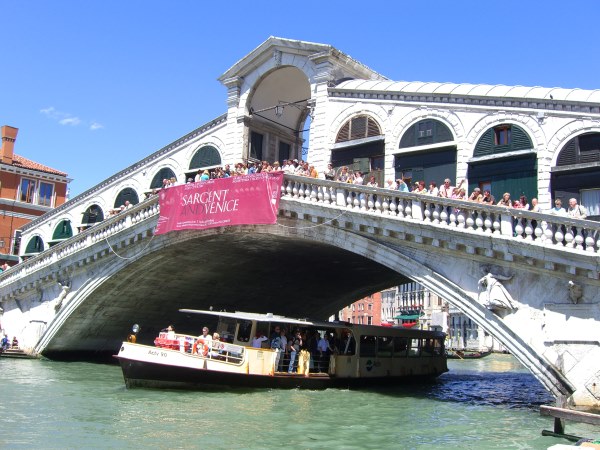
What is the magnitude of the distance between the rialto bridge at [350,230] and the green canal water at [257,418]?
8.00 feet

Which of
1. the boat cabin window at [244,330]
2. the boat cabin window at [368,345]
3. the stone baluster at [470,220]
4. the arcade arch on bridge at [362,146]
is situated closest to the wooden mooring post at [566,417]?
the stone baluster at [470,220]

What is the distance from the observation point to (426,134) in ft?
65.6

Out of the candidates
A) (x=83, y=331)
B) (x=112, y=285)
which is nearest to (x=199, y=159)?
(x=112, y=285)

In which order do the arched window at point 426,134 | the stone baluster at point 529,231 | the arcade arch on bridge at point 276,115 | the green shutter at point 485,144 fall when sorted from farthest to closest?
the arcade arch on bridge at point 276,115 < the arched window at point 426,134 < the green shutter at point 485,144 < the stone baluster at point 529,231

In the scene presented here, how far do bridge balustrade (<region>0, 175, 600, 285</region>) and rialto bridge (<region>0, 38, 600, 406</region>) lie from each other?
5 cm

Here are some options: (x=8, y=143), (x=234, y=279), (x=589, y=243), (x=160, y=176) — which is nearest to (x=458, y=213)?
(x=589, y=243)

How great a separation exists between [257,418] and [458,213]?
21.8 ft

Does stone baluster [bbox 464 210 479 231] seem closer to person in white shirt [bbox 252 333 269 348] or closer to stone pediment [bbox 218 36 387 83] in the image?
person in white shirt [bbox 252 333 269 348]

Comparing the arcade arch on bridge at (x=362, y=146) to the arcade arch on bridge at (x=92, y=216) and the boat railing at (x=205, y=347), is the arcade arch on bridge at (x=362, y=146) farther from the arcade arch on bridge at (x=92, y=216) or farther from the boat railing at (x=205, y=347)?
the arcade arch on bridge at (x=92, y=216)

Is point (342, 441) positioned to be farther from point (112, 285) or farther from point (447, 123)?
point (112, 285)

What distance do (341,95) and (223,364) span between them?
982 centimetres

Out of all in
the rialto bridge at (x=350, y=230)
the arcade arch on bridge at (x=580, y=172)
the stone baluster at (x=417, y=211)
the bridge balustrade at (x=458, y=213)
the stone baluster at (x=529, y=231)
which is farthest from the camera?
the arcade arch on bridge at (x=580, y=172)

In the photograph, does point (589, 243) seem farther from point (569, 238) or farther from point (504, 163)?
point (504, 163)

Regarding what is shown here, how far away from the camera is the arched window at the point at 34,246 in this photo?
106 feet
